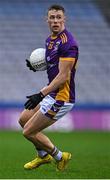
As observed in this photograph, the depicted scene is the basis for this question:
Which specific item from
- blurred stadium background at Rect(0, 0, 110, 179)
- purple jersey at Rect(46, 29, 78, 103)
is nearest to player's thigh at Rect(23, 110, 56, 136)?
purple jersey at Rect(46, 29, 78, 103)

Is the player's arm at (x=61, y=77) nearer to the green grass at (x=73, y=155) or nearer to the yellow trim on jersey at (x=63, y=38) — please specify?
the yellow trim on jersey at (x=63, y=38)

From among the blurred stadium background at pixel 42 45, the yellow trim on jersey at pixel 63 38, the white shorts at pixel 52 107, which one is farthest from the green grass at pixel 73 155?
the blurred stadium background at pixel 42 45

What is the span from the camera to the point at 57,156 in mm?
9250

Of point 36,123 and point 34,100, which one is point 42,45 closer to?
point 36,123

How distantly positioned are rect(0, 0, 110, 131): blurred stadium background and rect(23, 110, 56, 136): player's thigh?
39.4ft

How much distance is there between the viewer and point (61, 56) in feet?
29.4

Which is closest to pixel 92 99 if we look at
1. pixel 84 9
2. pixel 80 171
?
pixel 84 9

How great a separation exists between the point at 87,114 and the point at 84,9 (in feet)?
17.6

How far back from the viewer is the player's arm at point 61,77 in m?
8.84

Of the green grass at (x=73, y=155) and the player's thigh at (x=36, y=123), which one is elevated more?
the player's thigh at (x=36, y=123)

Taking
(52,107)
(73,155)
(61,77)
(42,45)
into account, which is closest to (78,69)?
(42,45)

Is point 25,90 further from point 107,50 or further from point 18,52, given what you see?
point 107,50

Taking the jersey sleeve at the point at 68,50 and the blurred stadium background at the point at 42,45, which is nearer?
the jersey sleeve at the point at 68,50

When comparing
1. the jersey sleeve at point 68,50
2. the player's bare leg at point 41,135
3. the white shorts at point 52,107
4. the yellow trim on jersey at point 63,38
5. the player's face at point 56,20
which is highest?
the player's face at point 56,20
